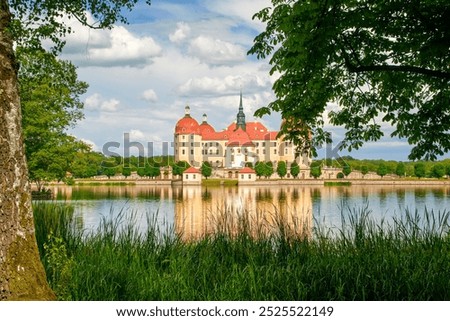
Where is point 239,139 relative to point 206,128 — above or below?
below

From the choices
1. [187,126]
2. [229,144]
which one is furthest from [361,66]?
[187,126]

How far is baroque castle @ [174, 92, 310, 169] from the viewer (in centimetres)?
10481

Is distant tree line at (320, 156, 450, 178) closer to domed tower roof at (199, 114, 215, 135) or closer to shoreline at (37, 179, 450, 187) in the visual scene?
shoreline at (37, 179, 450, 187)

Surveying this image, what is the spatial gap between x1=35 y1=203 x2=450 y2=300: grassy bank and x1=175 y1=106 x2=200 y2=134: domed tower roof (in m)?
106

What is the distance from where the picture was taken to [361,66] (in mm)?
8531

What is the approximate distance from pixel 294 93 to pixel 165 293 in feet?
15.9

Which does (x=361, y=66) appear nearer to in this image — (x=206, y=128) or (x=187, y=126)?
(x=187, y=126)

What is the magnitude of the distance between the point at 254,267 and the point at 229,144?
99741mm

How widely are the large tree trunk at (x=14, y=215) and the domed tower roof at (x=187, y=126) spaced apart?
4254 inches

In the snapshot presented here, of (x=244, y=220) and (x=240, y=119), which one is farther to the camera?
(x=240, y=119)

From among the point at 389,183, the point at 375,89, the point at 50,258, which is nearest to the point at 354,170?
the point at 389,183

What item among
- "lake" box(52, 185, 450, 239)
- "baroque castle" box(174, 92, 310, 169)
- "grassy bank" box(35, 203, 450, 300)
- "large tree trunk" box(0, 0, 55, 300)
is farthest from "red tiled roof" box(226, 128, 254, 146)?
"large tree trunk" box(0, 0, 55, 300)

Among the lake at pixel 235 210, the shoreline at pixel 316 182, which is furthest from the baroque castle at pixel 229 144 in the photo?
the lake at pixel 235 210

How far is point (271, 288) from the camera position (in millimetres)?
5062
